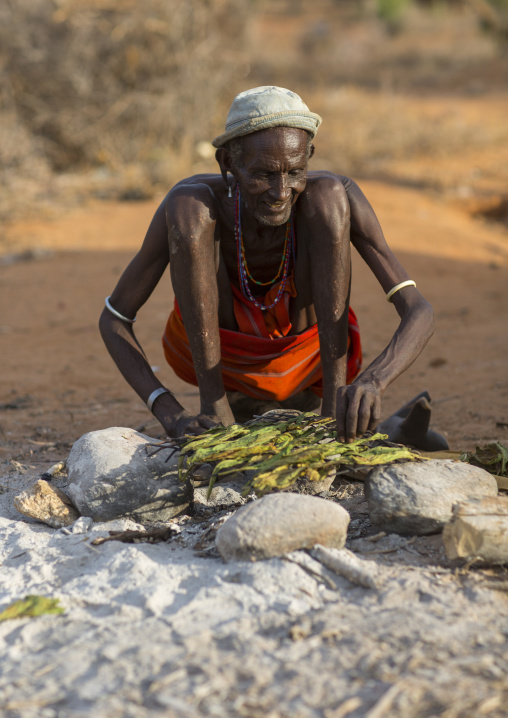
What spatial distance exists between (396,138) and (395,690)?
31.8 ft

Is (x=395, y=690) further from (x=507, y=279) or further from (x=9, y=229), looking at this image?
(x=9, y=229)

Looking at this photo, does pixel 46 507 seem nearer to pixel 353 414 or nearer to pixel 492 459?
pixel 353 414

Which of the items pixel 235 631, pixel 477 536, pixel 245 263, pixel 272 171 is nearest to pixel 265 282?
pixel 245 263

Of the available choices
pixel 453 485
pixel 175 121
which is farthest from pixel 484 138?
pixel 453 485

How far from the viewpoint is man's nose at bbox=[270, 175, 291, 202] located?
8.86ft

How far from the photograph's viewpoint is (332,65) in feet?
60.7

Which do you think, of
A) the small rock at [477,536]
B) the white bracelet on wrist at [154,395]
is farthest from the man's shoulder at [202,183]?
the small rock at [477,536]

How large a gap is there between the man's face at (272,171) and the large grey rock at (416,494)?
966 millimetres

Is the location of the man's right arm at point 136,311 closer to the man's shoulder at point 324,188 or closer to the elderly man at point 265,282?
the elderly man at point 265,282

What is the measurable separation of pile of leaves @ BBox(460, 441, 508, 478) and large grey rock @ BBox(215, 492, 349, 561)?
2.32 feet

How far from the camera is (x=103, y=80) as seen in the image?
958cm

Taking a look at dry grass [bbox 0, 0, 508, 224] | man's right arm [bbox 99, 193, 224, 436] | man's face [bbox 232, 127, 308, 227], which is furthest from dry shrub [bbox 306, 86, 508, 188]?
man's face [bbox 232, 127, 308, 227]

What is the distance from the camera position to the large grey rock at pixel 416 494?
7.75ft

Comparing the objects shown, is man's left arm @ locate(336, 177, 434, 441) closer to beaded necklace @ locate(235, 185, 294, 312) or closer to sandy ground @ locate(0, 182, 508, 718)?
beaded necklace @ locate(235, 185, 294, 312)
